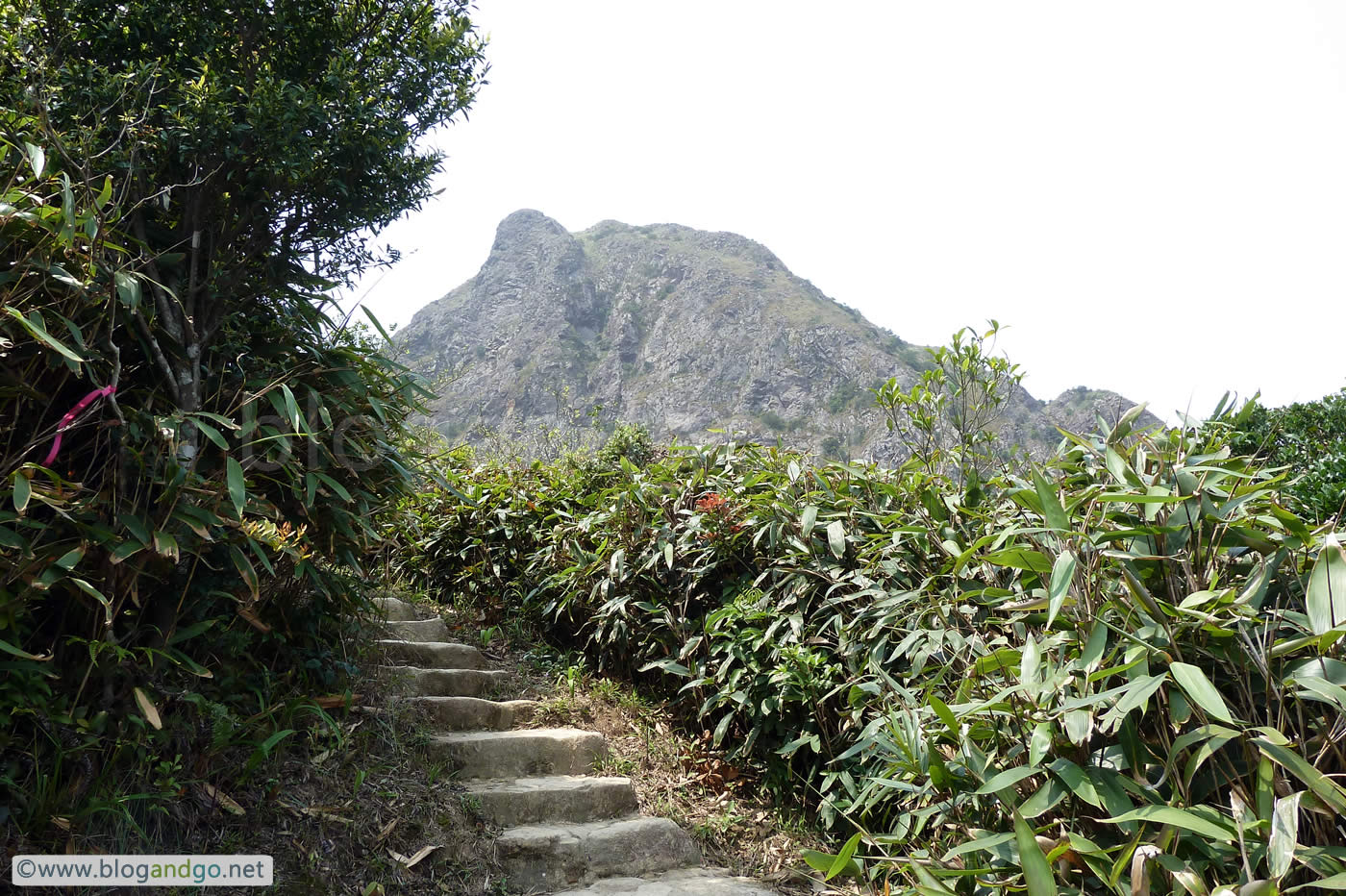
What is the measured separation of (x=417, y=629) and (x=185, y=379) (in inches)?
83.5

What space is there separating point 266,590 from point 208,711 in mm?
413

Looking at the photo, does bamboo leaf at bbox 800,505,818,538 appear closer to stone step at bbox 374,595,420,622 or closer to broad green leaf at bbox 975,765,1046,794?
broad green leaf at bbox 975,765,1046,794

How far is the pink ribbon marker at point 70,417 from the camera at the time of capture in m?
1.77

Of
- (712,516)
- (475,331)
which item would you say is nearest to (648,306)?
(475,331)

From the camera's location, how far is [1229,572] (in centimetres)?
170

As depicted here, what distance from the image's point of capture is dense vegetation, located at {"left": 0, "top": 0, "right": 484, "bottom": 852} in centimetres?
186

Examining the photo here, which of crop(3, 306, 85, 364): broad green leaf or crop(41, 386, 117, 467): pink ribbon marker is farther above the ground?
crop(3, 306, 85, 364): broad green leaf

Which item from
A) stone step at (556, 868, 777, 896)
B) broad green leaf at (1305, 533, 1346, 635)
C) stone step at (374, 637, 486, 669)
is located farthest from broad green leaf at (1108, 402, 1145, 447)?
stone step at (374, 637, 486, 669)

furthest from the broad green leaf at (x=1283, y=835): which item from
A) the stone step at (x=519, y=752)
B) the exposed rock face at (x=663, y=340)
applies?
the exposed rock face at (x=663, y=340)

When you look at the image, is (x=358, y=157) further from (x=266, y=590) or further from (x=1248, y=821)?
(x=1248, y=821)

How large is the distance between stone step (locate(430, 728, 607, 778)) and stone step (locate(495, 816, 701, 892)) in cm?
32

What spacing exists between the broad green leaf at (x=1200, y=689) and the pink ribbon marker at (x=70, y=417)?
8.30ft

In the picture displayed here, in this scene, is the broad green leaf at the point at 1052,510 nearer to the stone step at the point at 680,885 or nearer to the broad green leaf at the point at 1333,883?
the broad green leaf at the point at 1333,883

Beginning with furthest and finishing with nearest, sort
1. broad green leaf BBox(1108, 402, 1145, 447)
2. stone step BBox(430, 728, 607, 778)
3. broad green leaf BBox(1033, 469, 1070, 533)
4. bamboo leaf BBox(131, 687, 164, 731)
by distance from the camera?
1. stone step BBox(430, 728, 607, 778)
2. broad green leaf BBox(1108, 402, 1145, 447)
3. bamboo leaf BBox(131, 687, 164, 731)
4. broad green leaf BBox(1033, 469, 1070, 533)
